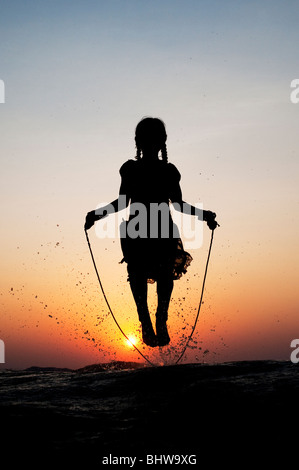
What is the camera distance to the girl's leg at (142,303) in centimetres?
707

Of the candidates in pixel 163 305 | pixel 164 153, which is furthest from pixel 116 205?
pixel 163 305

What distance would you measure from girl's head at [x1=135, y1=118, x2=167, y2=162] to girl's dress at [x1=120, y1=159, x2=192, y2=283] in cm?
20

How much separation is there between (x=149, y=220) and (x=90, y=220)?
821mm

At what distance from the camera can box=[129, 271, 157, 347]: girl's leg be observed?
7074 mm

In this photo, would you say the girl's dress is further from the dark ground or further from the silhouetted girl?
the dark ground

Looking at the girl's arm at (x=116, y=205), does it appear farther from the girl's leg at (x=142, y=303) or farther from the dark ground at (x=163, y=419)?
the dark ground at (x=163, y=419)

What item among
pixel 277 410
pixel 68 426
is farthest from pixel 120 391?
pixel 277 410

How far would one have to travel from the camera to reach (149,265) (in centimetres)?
707

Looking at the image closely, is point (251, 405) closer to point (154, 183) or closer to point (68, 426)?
point (68, 426)

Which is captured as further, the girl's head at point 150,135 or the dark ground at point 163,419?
the girl's head at point 150,135

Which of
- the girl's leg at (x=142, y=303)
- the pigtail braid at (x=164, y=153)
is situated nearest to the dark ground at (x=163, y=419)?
the girl's leg at (x=142, y=303)

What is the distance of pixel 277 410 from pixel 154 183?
11.3 ft

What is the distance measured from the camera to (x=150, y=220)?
22.4ft

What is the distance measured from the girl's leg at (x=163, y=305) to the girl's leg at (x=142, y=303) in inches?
4.1
